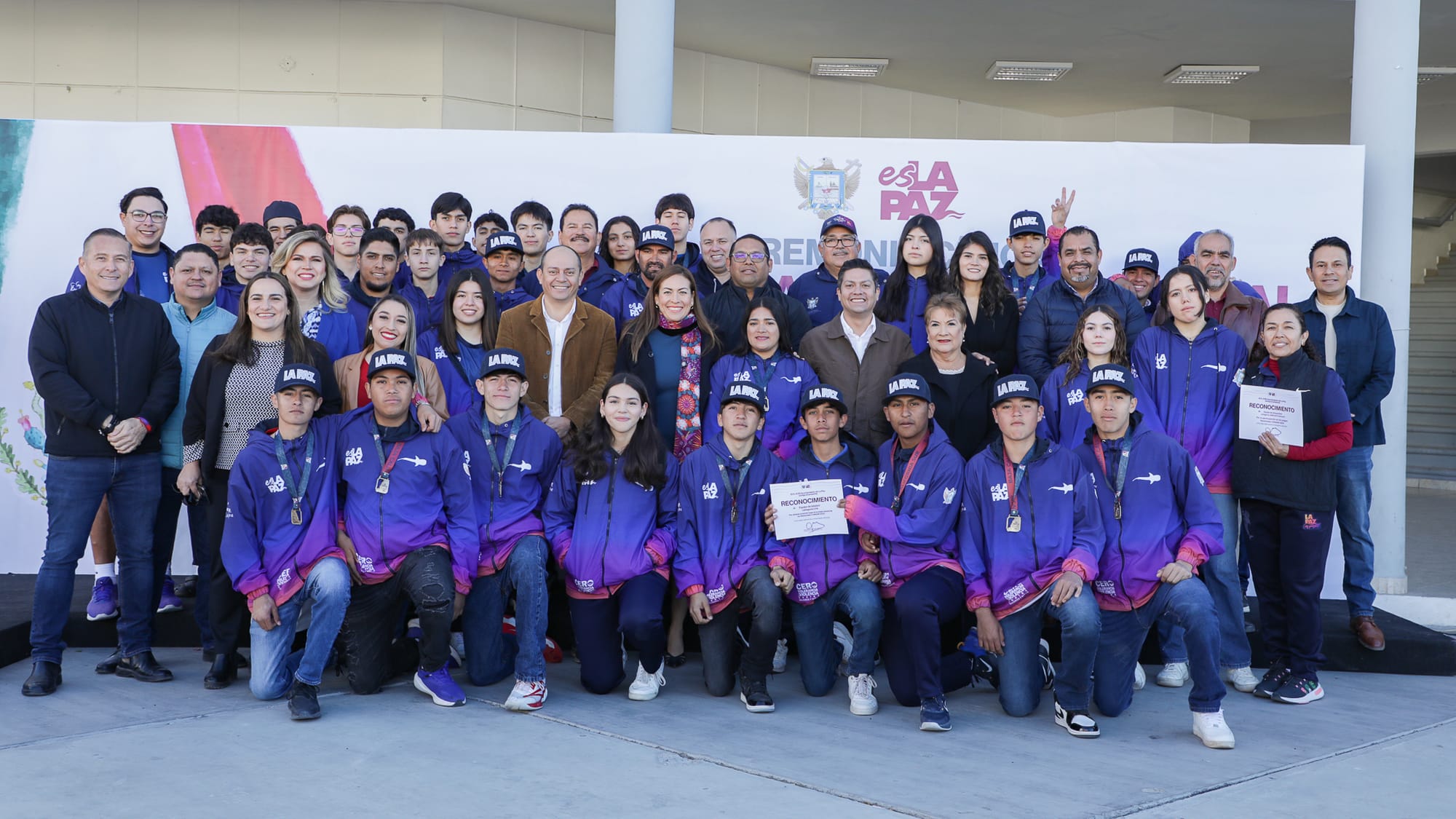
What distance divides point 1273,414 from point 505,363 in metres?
3.22

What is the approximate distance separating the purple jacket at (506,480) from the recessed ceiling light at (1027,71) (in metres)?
8.80

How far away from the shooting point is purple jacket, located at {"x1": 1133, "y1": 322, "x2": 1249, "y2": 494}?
510 centimetres

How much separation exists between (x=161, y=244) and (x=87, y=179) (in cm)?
97

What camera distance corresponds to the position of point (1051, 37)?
439 inches

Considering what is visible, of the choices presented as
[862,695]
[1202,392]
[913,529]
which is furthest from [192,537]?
[1202,392]

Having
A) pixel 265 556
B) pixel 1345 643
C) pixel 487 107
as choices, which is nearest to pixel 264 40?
pixel 487 107

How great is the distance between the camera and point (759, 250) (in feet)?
19.1

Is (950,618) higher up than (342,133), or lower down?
lower down

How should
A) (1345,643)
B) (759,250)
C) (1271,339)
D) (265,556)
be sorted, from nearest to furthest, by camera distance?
(265,556), (1271,339), (1345,643), (759,250)

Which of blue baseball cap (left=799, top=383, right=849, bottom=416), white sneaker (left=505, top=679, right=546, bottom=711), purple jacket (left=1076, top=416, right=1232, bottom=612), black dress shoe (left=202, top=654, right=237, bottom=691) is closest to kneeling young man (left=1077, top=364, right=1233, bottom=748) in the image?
purple jacket (left=1076, top=416, right=1232, bottom=612)

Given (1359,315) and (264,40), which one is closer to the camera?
(1359,315)

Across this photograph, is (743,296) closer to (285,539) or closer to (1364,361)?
(285,539)

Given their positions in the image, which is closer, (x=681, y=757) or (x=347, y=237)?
(x=681, y=757)

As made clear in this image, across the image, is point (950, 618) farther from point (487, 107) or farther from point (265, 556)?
point (487, 107)
